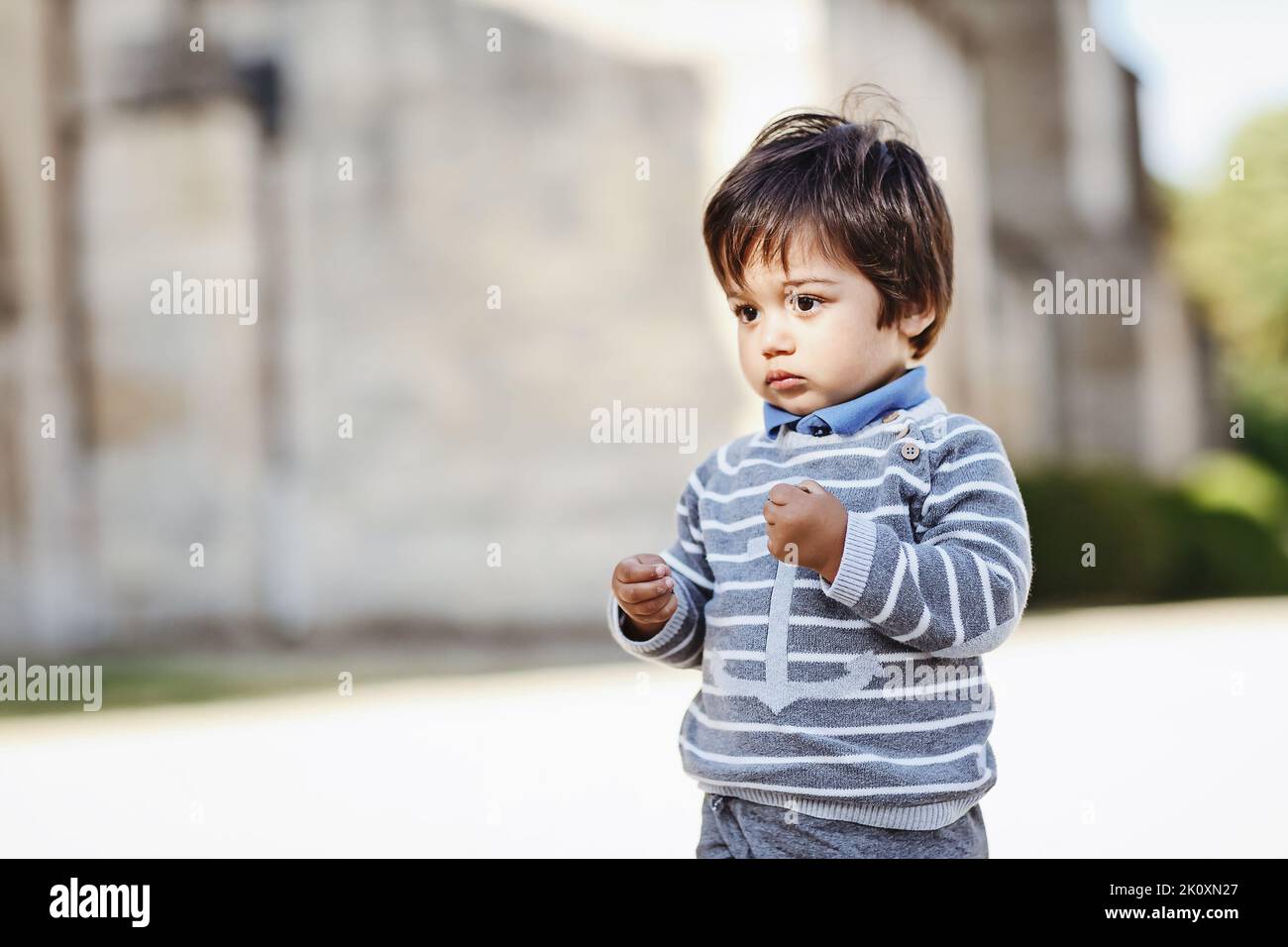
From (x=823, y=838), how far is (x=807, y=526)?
0.48 meters

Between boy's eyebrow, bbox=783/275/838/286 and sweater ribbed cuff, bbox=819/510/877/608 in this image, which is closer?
sweater ribbed cuff, bbox=819/510/877/608

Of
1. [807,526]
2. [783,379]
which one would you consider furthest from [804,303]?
[807,526]

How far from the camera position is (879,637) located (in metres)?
1.89

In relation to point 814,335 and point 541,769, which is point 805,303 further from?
point 541,769

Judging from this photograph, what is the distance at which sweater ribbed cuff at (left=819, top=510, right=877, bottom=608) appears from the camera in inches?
68.9

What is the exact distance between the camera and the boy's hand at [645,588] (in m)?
1.93

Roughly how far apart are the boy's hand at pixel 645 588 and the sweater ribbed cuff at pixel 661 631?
0.09 ft

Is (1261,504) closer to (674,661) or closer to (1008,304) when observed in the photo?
(1008,304)

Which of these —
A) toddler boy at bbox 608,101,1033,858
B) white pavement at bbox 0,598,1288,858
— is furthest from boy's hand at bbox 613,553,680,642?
white pavement at bbox 0,598,1288,858
